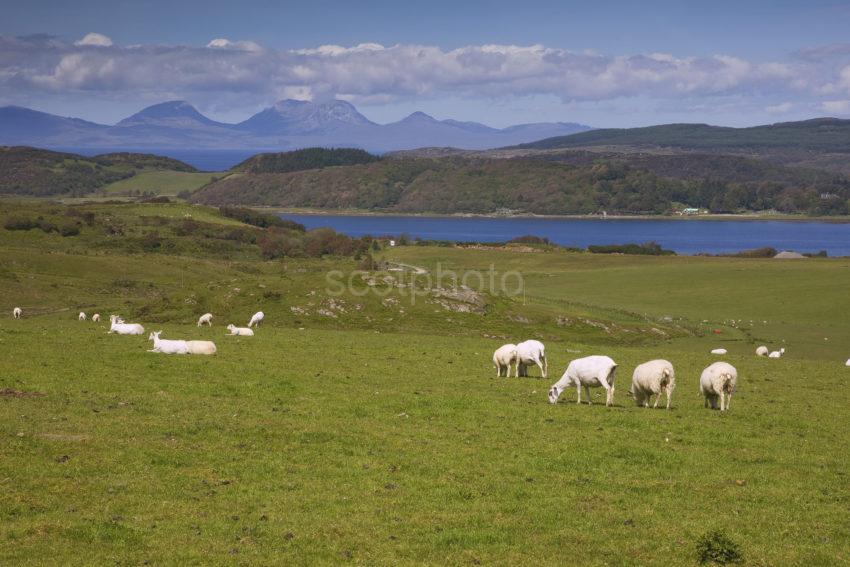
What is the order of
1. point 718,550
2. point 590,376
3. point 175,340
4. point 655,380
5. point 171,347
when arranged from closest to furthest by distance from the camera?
1. point 718,550
2. point 655,380
3. point 590,376
4. point 171,347
5. point 175,340

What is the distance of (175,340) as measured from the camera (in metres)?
28.1

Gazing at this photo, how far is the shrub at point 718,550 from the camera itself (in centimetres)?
1064

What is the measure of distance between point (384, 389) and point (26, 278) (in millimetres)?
41197

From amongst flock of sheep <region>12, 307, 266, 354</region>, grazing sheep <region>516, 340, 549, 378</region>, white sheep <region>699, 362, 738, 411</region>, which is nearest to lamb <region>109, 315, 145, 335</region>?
flock of sheep <region>12, 307, 266, 354</region>

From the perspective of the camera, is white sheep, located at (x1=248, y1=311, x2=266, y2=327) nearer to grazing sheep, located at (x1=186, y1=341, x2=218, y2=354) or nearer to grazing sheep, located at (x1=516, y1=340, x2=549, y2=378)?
grazing sheep, located at (x1=186, y1=341, x2=218, y2=354)

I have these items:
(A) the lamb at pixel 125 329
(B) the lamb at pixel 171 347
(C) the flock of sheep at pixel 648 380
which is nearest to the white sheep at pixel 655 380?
(C) the flock of sheep at pixel 648 380

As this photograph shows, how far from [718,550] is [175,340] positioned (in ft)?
68.9

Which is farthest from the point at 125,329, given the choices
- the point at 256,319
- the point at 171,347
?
the point at 256,319

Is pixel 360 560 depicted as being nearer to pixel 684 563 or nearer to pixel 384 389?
pixel 684 563

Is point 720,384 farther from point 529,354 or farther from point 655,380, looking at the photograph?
point 529,354

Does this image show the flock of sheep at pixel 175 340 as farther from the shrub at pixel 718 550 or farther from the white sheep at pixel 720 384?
the shrub at pixel 718 550

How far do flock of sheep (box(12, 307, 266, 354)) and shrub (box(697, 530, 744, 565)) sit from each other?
18634 millimetres

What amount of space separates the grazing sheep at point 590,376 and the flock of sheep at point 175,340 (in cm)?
1130

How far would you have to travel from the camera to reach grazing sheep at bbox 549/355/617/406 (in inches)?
797
